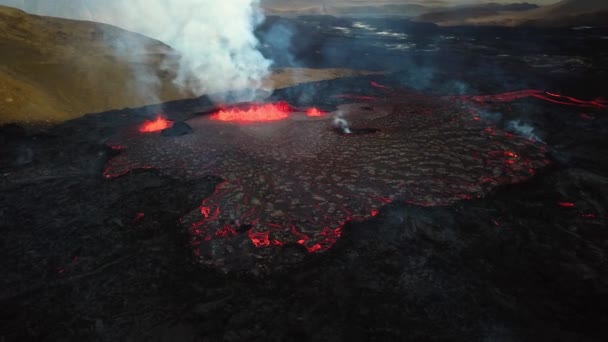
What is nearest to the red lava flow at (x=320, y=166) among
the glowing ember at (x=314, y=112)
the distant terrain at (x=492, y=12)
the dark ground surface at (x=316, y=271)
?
the dark ground surface at (x=316, y=271)

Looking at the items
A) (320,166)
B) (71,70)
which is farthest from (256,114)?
(71,70)

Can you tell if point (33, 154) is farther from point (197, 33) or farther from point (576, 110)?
point (576, 110)

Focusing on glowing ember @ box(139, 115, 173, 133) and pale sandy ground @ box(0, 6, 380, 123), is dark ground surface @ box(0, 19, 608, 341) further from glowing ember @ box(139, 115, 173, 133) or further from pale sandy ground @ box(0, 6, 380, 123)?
pale sandy ground @ box(0, 6, 380, 123)

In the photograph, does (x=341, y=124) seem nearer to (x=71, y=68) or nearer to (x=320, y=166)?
(x=320, y=166)

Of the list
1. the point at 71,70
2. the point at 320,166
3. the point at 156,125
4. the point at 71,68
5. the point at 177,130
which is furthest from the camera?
the point at 71,68

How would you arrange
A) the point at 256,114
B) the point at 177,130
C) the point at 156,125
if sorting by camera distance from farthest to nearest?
the point at 256,114
the point at 156,125
the point at 177,130

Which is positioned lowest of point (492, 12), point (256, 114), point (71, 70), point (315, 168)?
point (315, 168)

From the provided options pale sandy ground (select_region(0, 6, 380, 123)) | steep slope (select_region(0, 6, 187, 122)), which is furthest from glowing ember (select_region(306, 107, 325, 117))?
steep slope (select_region(0, 6, 187, 122))
